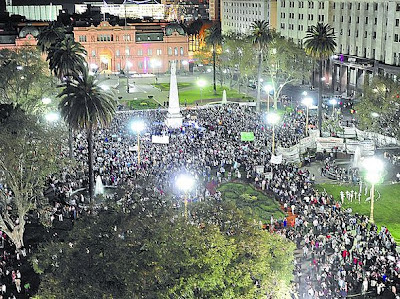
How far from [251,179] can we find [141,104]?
2013 inches

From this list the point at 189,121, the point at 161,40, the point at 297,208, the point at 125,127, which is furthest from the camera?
the point at 161,40

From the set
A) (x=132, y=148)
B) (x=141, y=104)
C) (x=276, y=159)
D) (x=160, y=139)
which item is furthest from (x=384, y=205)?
(x=141, y=104)

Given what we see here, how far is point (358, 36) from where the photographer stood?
11500cm

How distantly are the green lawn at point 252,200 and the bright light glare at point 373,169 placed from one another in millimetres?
8375

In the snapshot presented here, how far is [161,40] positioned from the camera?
519ft

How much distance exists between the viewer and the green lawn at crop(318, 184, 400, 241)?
2052 inches

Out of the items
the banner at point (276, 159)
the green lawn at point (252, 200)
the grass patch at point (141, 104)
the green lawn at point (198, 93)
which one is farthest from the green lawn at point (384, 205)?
the green lawn at point (198, 93)

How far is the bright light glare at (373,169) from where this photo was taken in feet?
157

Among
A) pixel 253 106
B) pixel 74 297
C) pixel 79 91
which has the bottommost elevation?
pixel 253 106

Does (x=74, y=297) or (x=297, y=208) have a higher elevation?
(x=74, y=297)

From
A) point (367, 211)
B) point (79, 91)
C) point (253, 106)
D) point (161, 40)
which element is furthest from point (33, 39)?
point (367, 211)

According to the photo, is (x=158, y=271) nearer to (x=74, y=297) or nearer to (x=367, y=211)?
(x=74, y=297)

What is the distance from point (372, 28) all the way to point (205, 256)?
94.1 metres

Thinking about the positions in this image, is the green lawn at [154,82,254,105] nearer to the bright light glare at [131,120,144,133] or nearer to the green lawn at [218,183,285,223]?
the bright light glare at [131,120,144,133]
